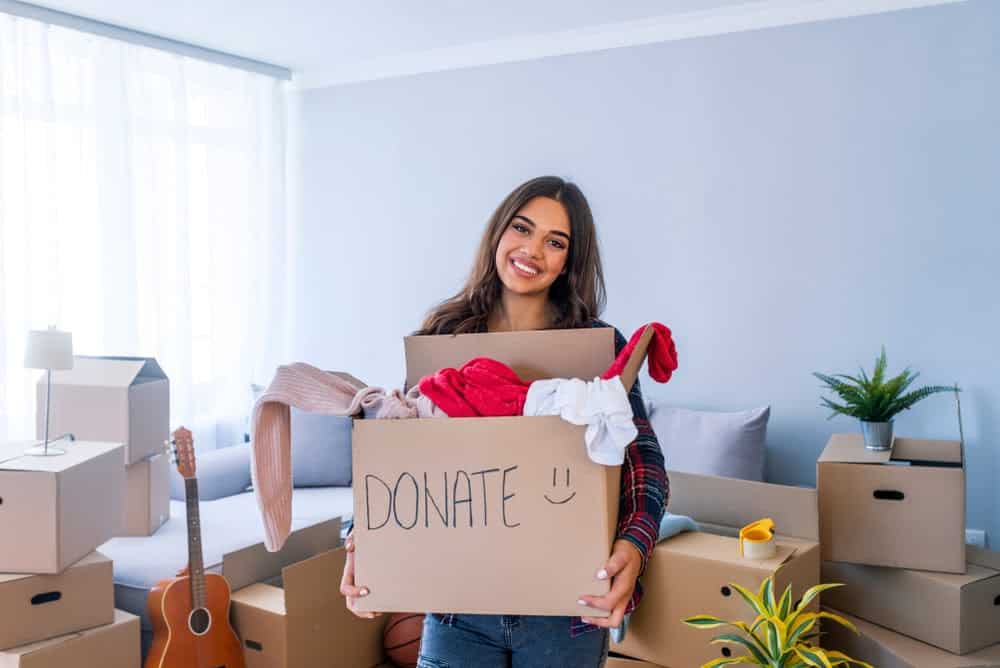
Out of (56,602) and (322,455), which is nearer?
(56,602)

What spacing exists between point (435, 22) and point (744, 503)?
207 centimetres

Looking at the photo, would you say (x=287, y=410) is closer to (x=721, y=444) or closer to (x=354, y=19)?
(x=721, y=444)

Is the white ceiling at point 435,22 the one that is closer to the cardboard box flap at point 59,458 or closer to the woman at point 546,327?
the cardboard box flap at point 59,458

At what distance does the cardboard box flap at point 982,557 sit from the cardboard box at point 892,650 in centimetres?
19

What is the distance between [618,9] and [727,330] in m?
1.18

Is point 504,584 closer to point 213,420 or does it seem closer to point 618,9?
point 618,9

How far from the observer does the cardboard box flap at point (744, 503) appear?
7.00ft

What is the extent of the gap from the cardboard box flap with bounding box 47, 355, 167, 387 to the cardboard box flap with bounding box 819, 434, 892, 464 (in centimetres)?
190

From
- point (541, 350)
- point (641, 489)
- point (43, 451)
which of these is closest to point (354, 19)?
point (43, 451)

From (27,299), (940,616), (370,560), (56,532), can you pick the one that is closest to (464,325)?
(370,560)

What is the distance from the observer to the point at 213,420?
3.85 metres

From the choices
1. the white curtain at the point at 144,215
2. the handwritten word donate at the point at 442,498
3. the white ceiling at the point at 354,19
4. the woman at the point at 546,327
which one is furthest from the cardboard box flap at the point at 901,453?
the white curtain at the point at 144,215

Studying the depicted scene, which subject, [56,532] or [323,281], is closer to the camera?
[56,532]

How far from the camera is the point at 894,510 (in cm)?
217
